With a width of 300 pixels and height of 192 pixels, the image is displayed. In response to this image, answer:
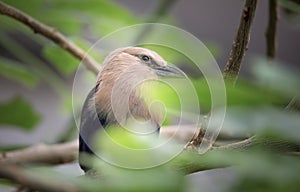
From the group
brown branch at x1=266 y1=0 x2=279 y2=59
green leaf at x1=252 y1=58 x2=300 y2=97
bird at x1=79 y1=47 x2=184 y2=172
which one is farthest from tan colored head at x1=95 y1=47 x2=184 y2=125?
green leaf at x1=252 y1=58 x2=300 y2=97

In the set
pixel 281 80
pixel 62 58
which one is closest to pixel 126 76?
pixel 62 58

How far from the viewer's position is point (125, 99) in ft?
2.27

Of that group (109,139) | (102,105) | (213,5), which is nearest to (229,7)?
(213,5)

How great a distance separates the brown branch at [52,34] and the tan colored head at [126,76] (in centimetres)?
6

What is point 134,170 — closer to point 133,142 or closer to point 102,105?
point 133,142

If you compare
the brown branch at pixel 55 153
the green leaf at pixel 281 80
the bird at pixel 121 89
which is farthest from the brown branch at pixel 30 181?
the brown branch at pixel 55 153

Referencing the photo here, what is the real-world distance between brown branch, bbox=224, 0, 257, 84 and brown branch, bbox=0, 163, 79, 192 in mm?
305

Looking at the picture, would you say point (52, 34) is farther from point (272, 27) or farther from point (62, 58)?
point (272, 27)

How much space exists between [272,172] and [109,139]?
102mm

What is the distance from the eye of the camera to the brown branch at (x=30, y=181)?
184 mm

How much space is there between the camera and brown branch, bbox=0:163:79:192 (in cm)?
18

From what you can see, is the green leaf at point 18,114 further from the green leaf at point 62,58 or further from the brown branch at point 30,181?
the brown branch at point 30,181

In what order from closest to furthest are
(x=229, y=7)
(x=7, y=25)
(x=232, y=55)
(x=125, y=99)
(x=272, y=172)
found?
(x=272, y=172) < (x=232, y=55) < (x=125, y=99) < (x=7, y=25) < (x=229, y=7)

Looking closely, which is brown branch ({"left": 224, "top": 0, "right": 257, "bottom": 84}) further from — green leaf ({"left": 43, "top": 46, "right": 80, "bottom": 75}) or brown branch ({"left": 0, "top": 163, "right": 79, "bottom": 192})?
green leaf ({"left": 43, "top": 46, "right": 80, "bottom": 75})
